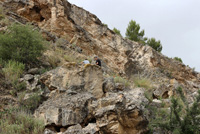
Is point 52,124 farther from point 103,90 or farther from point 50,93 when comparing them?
point 103,90

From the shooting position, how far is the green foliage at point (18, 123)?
412cm

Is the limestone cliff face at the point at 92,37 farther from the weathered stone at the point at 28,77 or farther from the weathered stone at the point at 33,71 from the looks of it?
the weathered stone at the point at 28,77

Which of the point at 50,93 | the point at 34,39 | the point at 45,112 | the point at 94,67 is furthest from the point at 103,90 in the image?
the point at 34,39

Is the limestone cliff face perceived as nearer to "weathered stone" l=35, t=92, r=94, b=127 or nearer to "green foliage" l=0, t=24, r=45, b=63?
"green foliage" l=0, t=24, r=45, b=63

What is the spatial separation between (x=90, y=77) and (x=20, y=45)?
290 cm

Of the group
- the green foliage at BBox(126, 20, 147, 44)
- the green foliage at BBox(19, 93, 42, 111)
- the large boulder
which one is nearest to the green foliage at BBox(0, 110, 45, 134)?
the green foliage at BBox(19, 93, 42, 111)

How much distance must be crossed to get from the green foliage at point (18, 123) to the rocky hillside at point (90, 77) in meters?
0.25

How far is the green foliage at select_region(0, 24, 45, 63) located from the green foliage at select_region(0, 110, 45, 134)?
9.13ft

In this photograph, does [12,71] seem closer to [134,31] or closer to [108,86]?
[108,86]

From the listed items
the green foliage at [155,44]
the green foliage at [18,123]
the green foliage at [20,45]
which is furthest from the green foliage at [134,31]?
the green foliage at [18,123]

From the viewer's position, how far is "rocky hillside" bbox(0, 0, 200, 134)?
448cm

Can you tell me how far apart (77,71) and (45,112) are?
174 centimetres

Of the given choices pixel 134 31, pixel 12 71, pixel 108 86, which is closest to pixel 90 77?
pixel 108 86

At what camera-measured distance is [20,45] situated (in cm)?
736
